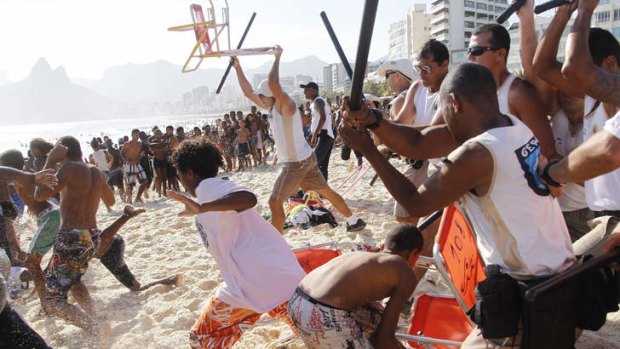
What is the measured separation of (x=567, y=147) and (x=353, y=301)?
165cm

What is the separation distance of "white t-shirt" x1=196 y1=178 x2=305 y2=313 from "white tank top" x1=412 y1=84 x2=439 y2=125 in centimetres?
187

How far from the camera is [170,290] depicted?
4.36 meters

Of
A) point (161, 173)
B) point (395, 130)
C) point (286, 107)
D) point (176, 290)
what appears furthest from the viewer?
point (161, 173)

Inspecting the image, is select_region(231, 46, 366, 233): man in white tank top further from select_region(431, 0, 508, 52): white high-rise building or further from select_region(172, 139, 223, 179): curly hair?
select_region(431, 0, 508, 52): white high-rise building

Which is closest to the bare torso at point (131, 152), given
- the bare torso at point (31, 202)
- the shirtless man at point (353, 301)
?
the bare torso at point (31, 202)

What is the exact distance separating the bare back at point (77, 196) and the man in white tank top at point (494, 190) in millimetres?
2905

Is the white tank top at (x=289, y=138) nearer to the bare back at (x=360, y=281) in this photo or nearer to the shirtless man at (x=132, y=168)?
the bare back at (x=360, y=281)

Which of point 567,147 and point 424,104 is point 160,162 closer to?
point 424,104

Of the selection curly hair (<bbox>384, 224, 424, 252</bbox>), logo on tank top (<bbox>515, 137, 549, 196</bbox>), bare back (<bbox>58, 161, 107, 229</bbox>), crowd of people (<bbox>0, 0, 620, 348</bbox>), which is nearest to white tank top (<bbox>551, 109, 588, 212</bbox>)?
crowd of people (<bbox>0, 0, 620, 348</bbox>)

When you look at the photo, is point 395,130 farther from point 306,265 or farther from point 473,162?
point 306,265

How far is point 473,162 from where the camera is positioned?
160cm

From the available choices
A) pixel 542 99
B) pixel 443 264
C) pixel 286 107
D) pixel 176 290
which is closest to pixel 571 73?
pixel 542 99

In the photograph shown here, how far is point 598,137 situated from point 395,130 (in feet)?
3.47

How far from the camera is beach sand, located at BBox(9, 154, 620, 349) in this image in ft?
10.7
